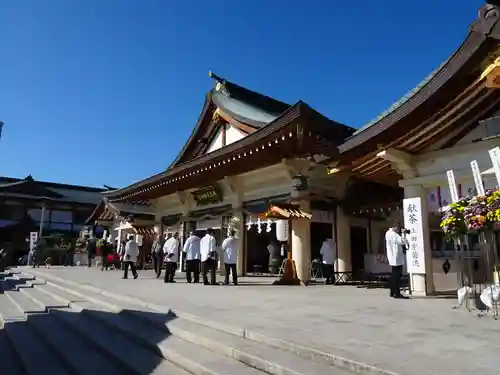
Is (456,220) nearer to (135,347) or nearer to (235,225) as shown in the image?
(135,347)

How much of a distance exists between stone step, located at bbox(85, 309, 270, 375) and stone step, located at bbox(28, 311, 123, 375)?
444mm

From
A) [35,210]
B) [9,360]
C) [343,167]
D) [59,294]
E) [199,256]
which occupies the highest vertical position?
[35,210]

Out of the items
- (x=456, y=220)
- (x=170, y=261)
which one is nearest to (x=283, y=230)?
(x=170, y=261)

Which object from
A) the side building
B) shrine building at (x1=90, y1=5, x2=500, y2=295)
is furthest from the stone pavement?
the side building

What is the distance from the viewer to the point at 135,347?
4652 mm

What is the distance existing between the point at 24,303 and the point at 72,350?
18.4 ft

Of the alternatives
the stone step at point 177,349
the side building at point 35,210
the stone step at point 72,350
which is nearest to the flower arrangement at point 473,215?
the stone step at point 177,349

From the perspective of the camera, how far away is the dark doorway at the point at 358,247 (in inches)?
524

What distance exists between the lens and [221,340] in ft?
13.4

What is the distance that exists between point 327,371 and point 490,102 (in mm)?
6482

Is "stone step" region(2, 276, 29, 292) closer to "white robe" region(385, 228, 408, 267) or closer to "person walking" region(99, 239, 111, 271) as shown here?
"person walking" region(99, 239, 111, 271)

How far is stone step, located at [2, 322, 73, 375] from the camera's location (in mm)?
4552

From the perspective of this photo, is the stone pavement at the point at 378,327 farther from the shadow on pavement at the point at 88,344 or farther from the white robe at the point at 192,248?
the white robe at the point at 192,248

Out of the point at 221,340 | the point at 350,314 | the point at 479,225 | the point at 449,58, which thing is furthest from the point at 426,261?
the point at 221,340
